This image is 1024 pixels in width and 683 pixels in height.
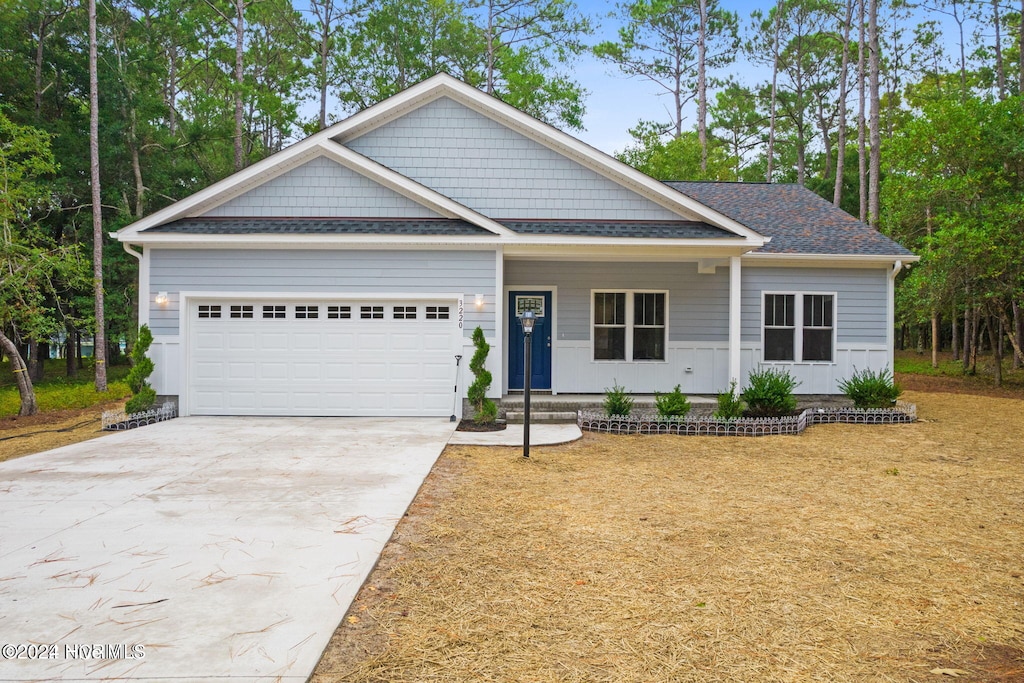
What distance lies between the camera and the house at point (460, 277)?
10508mm

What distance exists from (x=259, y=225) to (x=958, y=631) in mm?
10423

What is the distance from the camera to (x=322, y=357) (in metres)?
10.7

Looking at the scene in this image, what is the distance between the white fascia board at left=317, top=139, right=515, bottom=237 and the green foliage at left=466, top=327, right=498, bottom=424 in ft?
5.96

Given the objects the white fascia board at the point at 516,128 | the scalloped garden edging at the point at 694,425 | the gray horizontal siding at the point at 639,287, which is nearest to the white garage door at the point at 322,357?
the gray horizontal siding at the point at 639,287

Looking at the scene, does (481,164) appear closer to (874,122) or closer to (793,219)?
(793,219)

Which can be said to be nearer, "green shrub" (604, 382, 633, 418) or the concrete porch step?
"green shrub" (604, 382, 633, 418)

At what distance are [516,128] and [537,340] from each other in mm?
3963

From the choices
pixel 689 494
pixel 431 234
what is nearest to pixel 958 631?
pixel 689 494

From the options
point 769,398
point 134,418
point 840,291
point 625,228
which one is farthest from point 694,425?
point 134,418

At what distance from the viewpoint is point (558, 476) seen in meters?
6.66

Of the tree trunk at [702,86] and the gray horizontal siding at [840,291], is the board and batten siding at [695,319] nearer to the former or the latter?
the gray horizontal siding at [840,291]

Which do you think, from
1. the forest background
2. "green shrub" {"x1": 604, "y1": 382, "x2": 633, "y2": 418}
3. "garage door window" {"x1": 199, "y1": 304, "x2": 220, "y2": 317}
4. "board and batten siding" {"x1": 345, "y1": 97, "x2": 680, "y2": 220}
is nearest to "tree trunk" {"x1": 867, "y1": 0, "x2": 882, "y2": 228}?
the forest background

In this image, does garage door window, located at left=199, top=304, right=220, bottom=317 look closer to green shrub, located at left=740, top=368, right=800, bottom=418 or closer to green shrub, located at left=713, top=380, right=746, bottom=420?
green shrub, located at left=713, top=380, right=746, bottom=420

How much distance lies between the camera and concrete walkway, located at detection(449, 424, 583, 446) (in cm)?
838
